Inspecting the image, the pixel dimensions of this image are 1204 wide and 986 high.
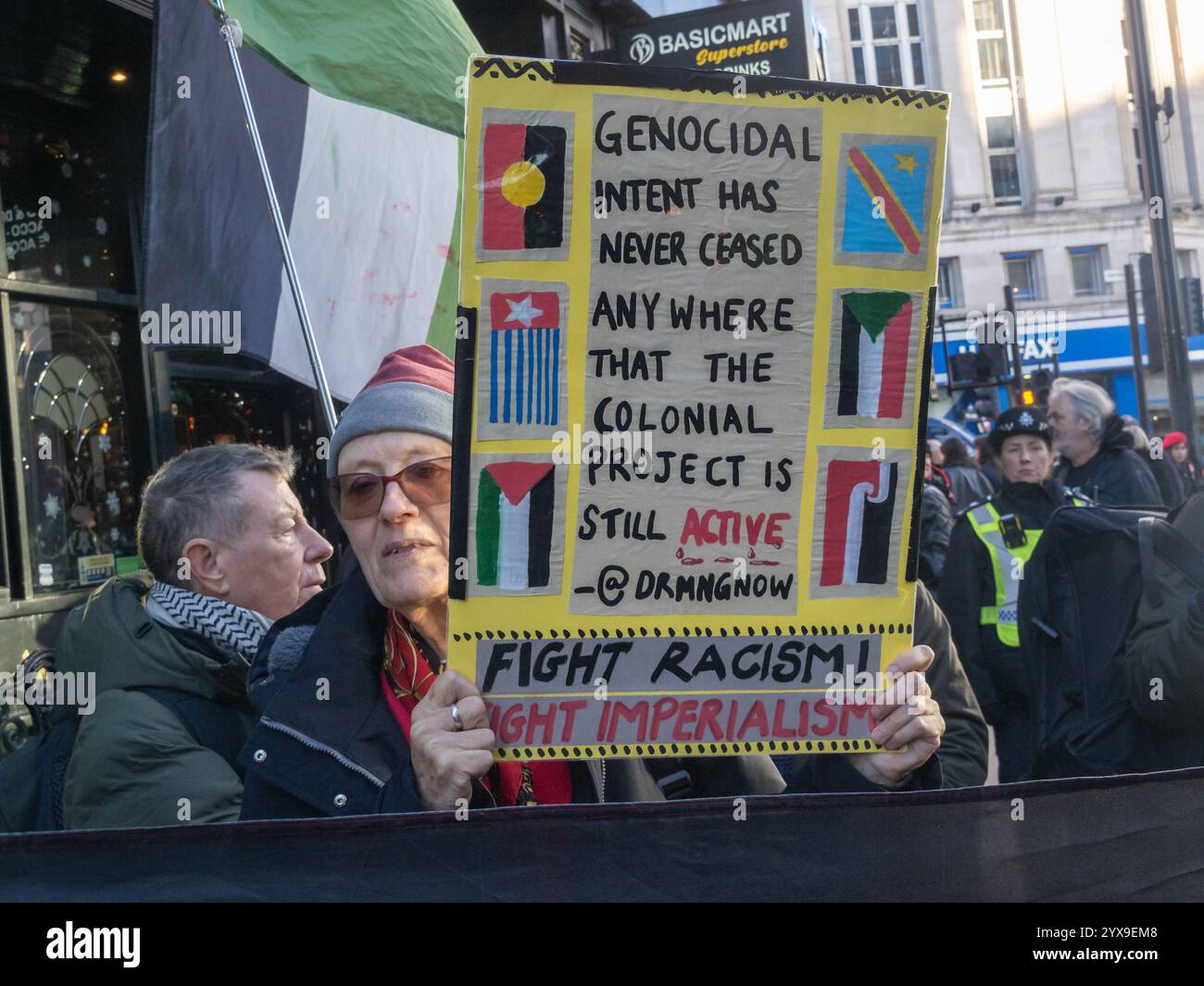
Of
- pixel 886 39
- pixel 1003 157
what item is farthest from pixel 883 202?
pixel 886 39

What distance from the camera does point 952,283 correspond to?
3888 centimetres

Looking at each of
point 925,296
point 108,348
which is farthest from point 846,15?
point 925,296

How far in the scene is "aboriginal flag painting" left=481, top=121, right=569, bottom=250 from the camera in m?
1.84

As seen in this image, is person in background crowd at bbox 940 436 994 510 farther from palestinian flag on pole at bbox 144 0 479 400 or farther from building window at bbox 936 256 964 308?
building window at bbox 936 256 964 308

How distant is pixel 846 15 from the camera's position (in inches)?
1593

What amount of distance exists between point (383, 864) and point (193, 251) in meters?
3.25

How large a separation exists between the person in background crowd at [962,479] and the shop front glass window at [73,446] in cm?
622

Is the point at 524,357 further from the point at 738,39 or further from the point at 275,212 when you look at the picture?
the point at 738,39

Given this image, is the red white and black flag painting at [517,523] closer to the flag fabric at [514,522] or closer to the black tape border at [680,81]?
the flag fabric at [514,522]

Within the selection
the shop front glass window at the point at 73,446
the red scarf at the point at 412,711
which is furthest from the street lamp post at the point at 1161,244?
the red scarf at the point at 412,711

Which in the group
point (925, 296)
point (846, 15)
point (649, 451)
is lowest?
point (649, 451)

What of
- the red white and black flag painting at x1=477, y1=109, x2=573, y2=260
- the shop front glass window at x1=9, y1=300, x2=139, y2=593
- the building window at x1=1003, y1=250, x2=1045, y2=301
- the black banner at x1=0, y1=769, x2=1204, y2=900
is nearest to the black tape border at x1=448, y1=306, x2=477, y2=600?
the red white and black flag painting at x1=477, y1=109, x2=573, y2=260

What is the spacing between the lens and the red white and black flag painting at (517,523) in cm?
186
